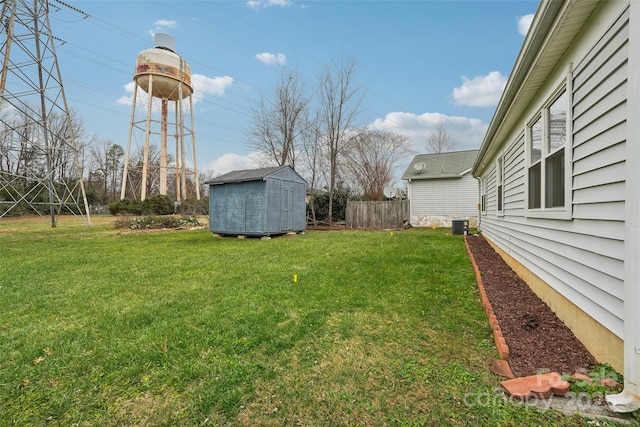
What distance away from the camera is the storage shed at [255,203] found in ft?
34.1

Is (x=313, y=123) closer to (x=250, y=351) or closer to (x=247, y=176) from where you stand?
(x=247, y=176)

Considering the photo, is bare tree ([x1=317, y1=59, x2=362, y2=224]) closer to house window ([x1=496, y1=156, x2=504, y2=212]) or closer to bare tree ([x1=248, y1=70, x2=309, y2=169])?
bare tree ([x1=248, y1=70, x2=309, y2=169])

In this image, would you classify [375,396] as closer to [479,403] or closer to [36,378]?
[479,403]

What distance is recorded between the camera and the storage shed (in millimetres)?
10383

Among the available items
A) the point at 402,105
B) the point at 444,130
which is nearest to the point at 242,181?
the point at 402,105

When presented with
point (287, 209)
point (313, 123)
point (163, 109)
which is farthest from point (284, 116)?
point (163, 109)

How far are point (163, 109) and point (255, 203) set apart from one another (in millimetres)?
19752

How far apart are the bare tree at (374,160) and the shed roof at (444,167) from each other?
4665 mm

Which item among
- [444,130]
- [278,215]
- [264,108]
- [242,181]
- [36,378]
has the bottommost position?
[36,378]

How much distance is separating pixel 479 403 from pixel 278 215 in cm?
964

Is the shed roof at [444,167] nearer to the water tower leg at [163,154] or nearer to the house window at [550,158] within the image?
the house window at [550,158]

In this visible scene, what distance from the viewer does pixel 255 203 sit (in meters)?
10.4

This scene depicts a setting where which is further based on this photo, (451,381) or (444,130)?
(444,130)

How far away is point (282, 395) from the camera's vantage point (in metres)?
1.86
